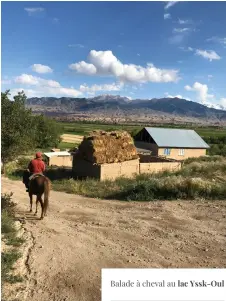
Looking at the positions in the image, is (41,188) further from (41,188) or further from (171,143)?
(171,143)

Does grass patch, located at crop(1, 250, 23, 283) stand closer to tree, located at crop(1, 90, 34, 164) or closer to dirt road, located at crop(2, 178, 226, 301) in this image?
dirt road, located at crop(2, 178, 226, 301)

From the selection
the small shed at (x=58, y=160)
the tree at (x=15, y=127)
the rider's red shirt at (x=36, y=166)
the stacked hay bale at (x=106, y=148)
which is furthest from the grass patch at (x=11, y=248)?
the small shed at (x=58, y=160)

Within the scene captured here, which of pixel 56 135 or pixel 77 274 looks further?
pixel 56 135

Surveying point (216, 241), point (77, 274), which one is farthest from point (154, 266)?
point (216, 241)

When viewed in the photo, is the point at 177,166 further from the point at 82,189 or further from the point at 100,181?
the point at 82,189

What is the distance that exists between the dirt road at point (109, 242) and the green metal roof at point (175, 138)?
99.1 feet

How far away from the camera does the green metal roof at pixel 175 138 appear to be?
1857 inches

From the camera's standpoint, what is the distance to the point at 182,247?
35.6 ft

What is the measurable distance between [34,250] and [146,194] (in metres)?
9.70

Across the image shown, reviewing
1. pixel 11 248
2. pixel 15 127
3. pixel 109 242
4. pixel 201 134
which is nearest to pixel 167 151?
pixel 15 127

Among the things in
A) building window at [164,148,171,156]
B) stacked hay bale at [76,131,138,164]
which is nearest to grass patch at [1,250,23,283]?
stacked hay bale at [76,131,138,164]

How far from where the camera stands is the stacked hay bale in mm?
28531

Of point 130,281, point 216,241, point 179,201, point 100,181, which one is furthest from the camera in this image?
point 100,181

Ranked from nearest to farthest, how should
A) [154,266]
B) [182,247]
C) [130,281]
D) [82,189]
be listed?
[130,281], [154,266], [182,247], [82,189]
